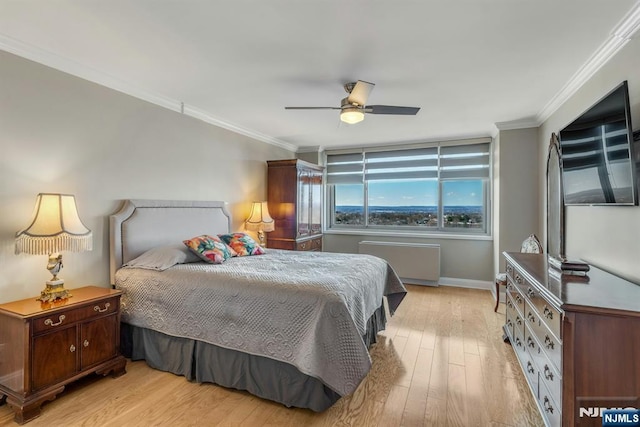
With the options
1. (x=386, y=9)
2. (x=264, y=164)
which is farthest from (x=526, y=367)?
(x=264, y=164)

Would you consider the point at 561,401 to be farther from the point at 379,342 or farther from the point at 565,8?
the point at 565,8

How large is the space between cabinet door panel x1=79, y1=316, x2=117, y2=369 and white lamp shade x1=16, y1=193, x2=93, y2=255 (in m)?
Result: 0.58

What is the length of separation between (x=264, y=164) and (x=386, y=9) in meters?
3.52

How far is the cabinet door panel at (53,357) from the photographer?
1957mm

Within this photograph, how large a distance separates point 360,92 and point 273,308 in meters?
Answer: 1.87

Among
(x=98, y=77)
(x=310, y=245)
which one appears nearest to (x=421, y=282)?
(x=310, y=245)

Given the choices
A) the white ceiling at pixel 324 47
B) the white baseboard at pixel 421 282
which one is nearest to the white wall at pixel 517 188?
the white ceiling at pixel 324 47

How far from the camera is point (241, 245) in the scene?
344 cm

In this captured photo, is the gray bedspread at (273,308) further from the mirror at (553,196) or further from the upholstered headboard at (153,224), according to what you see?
the mirror at (553,196)

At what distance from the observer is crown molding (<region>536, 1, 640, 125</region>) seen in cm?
188

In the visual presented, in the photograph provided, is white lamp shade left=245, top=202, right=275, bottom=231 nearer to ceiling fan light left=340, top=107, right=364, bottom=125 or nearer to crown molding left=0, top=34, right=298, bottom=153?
crown molding left=0, top=34, right=298, bottom=153

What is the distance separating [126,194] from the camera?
2996 millimetres

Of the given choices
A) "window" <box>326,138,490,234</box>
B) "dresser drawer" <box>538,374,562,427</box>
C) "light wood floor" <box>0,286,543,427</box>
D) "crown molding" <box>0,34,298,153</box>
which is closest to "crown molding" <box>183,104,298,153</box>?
"crown molding" <box>0,34,298,153</box>

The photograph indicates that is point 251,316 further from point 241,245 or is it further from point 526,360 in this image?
point 526,360
